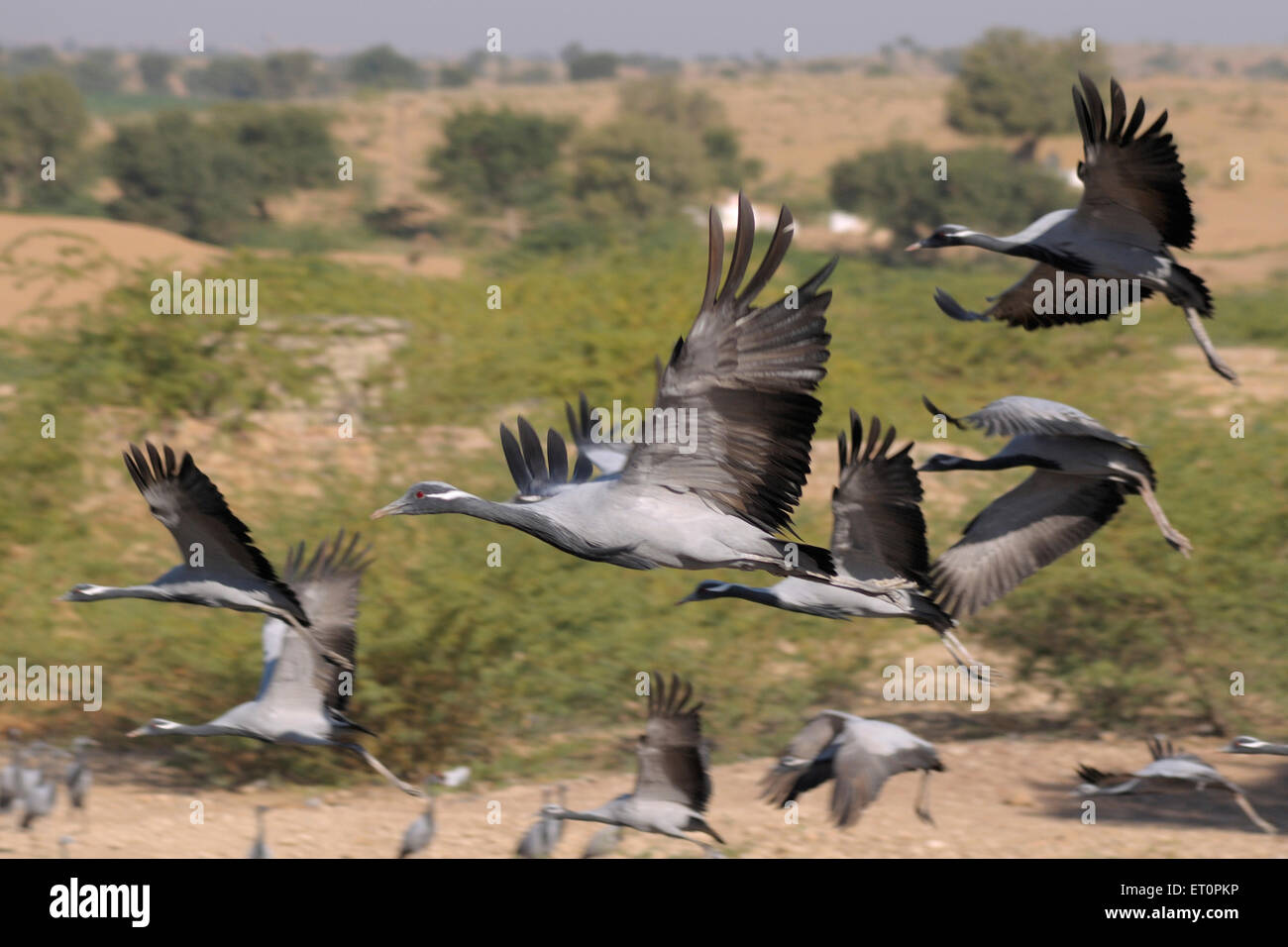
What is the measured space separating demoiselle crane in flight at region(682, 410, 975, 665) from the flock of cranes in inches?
0.4

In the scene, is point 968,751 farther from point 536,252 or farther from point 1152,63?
point 1152,63

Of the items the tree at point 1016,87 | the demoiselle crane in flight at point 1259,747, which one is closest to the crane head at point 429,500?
the demoiselle crane in flight at point 1259,747

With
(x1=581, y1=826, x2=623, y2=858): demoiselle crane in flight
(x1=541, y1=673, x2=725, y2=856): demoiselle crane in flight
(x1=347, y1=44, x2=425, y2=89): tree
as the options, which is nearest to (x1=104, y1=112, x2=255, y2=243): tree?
(x1=581, y1=826, x2=623, y2=858): demoiselle crane in flight

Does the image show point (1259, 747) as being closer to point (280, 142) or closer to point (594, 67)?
point (280, 142)

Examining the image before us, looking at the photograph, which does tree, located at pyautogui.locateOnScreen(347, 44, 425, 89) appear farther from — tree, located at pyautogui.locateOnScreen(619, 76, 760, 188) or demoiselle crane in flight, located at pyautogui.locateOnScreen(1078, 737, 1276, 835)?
demoiselle crane in flight, located at pyautogui.locateOnScreen(1078, 737, 1276, 835)

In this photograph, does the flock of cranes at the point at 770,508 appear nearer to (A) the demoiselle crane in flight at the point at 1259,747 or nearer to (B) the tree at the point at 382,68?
(A) the demoiselle crane in flight at the point at 1259,747

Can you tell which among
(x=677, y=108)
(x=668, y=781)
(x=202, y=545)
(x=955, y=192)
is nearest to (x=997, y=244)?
(x=668, y=781)

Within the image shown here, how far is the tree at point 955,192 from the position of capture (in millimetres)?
41219

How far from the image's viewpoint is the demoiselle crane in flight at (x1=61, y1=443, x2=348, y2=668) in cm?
634

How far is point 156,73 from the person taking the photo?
334ft

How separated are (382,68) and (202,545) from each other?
89457 mm

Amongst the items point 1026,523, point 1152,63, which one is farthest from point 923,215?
point 1152,63
